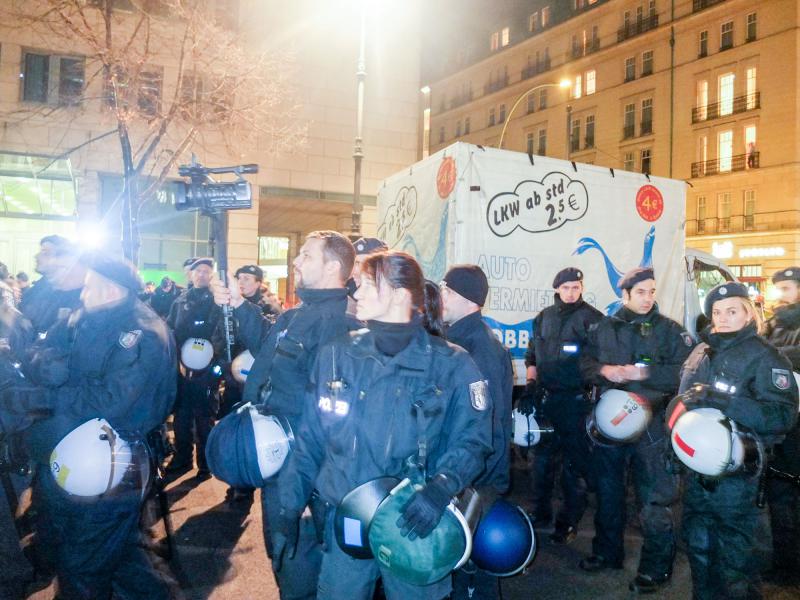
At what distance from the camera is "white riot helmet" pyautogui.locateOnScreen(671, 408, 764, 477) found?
3.31 meters

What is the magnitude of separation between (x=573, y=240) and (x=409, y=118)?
1266 cm

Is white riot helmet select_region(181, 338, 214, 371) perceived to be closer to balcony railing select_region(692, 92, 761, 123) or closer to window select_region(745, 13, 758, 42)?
balcony railing select_region(692, 92, 761, 123)

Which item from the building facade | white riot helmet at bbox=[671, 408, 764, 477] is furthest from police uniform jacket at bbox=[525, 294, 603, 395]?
the building facade

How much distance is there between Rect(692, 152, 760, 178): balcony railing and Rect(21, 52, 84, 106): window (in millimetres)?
35295

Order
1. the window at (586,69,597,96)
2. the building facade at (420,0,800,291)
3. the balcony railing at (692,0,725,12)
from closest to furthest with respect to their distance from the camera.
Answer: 1. the building facade at (420,0,800,291)
2. the balcony railing at (692,0,725,12)
3. the window at (586,69,597,96)

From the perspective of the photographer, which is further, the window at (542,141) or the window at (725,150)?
the window at (542,141)

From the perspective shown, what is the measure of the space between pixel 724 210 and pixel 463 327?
39.9m

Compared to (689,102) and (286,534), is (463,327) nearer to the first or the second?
(286,534)

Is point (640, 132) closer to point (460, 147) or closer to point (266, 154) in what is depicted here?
point (266, 154)

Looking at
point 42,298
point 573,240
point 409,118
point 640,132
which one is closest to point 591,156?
point 640,132

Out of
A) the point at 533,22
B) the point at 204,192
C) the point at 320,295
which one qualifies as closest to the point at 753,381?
the point at 320,295

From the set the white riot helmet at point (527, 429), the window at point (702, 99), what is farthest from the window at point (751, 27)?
the white riot helmet at point (527, 429)

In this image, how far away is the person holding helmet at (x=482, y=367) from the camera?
10.9 feet

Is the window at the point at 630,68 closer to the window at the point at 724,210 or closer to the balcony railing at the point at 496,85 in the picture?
the window at the point at 724,210
